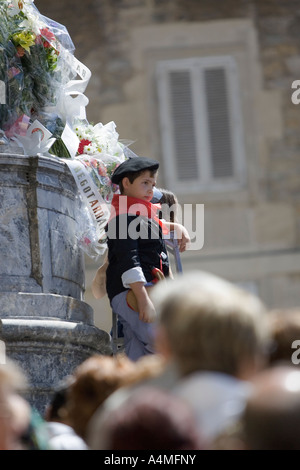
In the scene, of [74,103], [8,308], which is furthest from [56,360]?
[74,103]

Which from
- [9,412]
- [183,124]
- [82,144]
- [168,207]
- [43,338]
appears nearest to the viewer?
[9,412]

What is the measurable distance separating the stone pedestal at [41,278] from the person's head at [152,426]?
2.73 meters

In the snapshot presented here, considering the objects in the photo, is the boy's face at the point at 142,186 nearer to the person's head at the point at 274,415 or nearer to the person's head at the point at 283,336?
the person's head at the point at 283,336

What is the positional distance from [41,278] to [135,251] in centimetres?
51

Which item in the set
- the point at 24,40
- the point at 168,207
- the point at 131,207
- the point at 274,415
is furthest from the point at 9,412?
the point at 168,207

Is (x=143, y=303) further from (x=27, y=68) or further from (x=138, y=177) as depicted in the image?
(x=27, y=68)

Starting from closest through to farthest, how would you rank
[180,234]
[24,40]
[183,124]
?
[24,40], [180,234], [183,124]

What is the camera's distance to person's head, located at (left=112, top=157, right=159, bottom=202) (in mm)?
5906

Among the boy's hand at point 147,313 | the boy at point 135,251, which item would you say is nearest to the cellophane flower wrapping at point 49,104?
the boy at point 135,251

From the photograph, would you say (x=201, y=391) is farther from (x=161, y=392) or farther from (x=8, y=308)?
(x=8, y=308)

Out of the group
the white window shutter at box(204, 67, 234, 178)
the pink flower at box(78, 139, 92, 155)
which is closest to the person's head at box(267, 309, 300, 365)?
the pink flower at box(78, 139, 92, 155)

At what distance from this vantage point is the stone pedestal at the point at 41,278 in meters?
5.56

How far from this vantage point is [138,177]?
5926 mm

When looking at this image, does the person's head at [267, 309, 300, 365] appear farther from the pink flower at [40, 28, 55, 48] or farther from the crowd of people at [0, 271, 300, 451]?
the pink flower at [40, 28, 55, 48]
